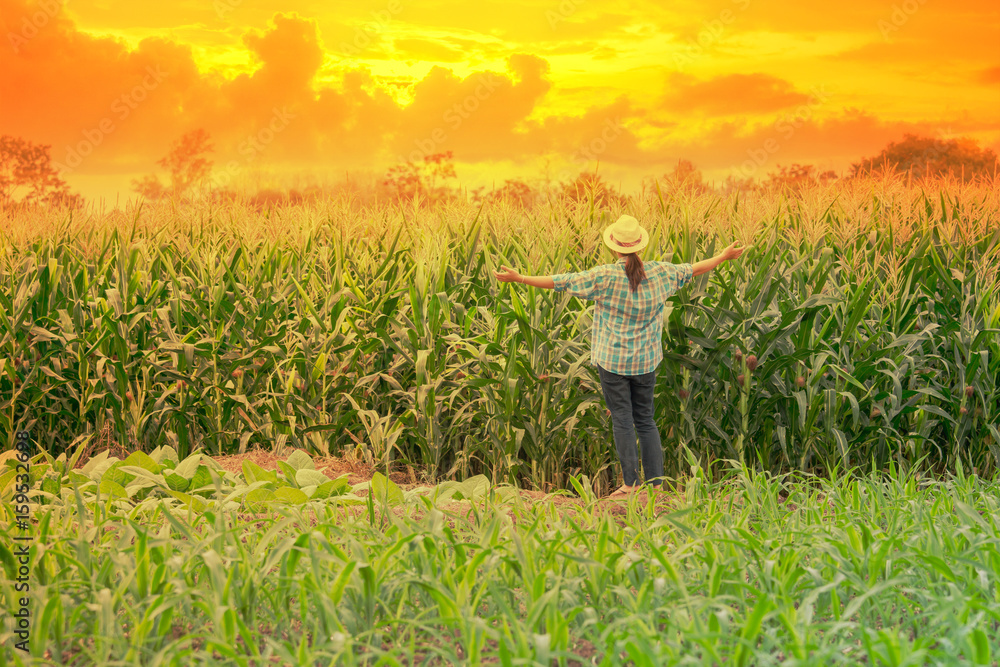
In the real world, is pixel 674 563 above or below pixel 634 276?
below

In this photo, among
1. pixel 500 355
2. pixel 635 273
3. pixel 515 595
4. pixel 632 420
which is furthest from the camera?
pixel 500 355

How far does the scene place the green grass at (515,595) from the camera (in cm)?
238

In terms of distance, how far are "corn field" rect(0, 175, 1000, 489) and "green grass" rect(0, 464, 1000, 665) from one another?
1.45 meters

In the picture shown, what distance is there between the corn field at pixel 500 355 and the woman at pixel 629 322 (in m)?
0.23

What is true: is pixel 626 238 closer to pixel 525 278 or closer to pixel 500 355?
pixel 525 278

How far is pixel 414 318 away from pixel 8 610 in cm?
294

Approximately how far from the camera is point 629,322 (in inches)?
179

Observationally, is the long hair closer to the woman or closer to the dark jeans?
the woman

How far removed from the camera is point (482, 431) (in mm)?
5309

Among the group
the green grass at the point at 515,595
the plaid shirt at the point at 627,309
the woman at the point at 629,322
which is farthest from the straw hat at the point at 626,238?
the green grass at the point at 515,595

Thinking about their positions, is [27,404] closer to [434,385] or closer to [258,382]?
[258,382]

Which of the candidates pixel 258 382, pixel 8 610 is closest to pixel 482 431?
pixel 258 382

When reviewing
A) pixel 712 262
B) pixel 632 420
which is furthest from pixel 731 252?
pixel 632 420

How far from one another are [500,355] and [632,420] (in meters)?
0.95
